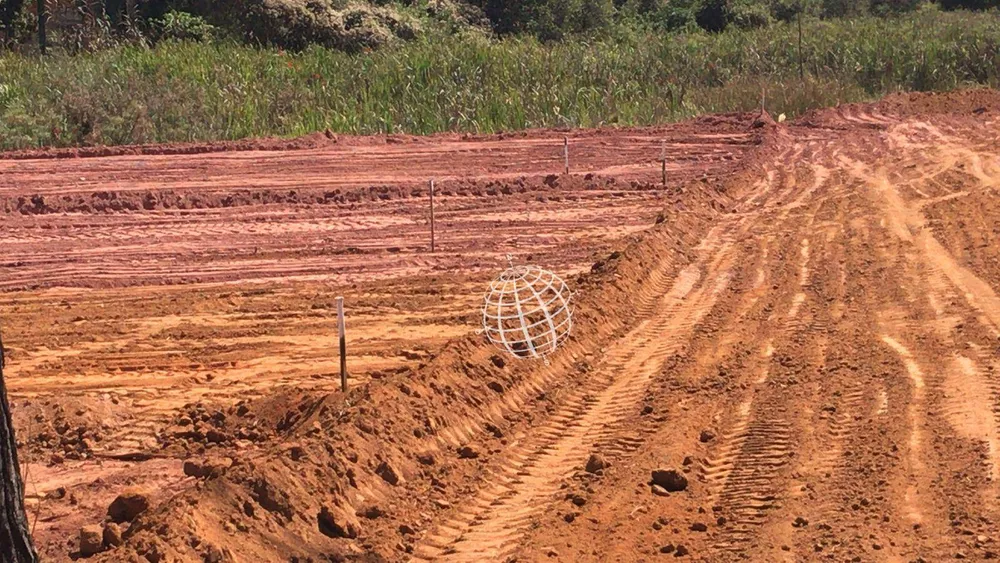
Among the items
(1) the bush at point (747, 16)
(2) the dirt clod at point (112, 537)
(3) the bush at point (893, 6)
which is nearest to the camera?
(2) the dirt clod at point (112, 537)

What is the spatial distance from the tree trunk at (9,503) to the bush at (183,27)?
31.8 meters

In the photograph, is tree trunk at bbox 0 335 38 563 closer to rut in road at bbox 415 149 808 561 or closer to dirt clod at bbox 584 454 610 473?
rut in road at bbox 415 149 808 561

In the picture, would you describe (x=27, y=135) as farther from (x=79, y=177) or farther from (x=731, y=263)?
(x=731, y=263)

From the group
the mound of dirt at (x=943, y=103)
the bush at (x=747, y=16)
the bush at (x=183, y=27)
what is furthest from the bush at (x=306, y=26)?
the mound of dirt at (x=943, y=103)

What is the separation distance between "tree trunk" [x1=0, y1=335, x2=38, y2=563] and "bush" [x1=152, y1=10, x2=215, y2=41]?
104 ft

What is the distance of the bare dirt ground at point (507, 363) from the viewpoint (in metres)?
7.66

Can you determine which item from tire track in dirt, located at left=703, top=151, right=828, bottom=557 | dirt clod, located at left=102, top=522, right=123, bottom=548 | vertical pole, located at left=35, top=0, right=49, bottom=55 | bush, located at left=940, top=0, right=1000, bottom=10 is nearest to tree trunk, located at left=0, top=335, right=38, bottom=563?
dirt clod, located at left=102, top=522, right=123, bottom=548

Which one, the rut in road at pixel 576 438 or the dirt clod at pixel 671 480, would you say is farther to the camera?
the dirt clod at pixel 671 480

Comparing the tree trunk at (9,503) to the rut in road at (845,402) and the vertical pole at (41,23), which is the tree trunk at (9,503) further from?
the vertical pole at (41,23)

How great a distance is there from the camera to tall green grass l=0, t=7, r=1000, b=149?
26422 mm

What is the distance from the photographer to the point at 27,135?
25344 mm

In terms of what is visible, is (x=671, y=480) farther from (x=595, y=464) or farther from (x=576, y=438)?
(x=576, y=438)

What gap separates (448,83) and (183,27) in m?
11.0

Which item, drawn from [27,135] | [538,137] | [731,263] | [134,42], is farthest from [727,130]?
[134,42]
